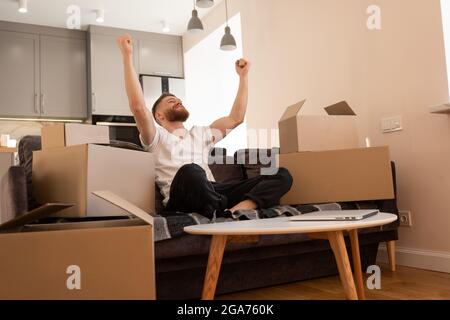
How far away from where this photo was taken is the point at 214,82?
4.84 meters

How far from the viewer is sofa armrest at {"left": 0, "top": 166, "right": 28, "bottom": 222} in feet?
5.23

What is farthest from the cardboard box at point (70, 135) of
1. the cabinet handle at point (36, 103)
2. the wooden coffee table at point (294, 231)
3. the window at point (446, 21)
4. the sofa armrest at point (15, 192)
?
the cabinet handle at point (36, 103)

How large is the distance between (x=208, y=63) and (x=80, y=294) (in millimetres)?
4273

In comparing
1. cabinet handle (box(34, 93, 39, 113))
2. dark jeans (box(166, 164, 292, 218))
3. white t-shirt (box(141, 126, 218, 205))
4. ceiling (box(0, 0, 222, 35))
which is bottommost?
dark jeans (box(166, 164, 292, 218))

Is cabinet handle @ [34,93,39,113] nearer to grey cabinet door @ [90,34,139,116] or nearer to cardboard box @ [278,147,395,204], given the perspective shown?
grey cabinet door @ [90,34,139,116]

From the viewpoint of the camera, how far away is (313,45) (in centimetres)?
322

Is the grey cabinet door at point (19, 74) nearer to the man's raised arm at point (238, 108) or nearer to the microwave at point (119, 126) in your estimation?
the microwave at point (119, 126)

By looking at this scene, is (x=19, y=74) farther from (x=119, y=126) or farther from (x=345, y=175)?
(x=345, y=175)

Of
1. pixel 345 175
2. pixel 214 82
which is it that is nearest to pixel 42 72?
pixel 214 82

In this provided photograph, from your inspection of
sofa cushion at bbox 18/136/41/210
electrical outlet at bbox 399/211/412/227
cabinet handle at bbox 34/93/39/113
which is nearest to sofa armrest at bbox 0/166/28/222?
sofa cushion at bbox 18/136/41/210

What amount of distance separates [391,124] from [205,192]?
1.34 meters

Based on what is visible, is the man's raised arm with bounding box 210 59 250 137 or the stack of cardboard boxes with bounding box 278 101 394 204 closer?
the stack of cardboard boxes with bounding box 278 101 394 204

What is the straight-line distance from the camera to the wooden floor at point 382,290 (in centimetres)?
183
